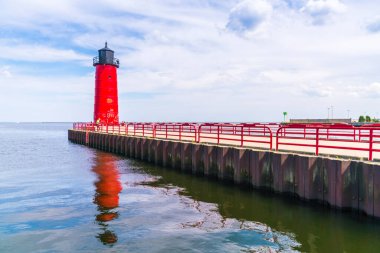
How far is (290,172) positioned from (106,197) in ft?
23.5

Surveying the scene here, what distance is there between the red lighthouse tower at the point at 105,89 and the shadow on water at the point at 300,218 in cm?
3073

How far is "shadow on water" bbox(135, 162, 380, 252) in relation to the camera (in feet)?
27.9

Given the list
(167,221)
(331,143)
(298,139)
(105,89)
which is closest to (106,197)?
(167,221)

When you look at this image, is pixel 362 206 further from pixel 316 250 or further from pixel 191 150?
pixel 191 150

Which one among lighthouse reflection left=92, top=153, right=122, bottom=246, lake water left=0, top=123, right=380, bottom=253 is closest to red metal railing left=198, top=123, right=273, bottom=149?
lake water left=0, top=123, right=380, bottom=253

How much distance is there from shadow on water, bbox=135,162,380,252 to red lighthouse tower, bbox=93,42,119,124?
30.7 metres

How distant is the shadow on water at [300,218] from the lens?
8492mm

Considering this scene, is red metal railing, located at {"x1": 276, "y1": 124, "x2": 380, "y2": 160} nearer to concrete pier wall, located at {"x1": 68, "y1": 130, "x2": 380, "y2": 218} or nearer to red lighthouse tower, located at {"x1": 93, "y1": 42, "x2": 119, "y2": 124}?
concrete pier wall, located at {"x1": 68, "y1": 130, "x2": 380, "y2": 218}

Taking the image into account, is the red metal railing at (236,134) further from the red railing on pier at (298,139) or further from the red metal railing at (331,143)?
the red metal railing at (331,143)

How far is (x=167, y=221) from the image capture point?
1037 cm

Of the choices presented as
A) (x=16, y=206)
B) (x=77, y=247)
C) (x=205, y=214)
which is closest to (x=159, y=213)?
(x=205, y=214)

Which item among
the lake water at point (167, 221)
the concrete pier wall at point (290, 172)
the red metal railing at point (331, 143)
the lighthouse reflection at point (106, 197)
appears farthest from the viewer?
the red metal railing at point (331, 143)

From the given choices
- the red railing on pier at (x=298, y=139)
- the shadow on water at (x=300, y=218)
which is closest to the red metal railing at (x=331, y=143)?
the red railing on pier at (x=298, y=139)

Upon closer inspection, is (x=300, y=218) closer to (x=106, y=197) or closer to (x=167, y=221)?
(x=167, y=221)
